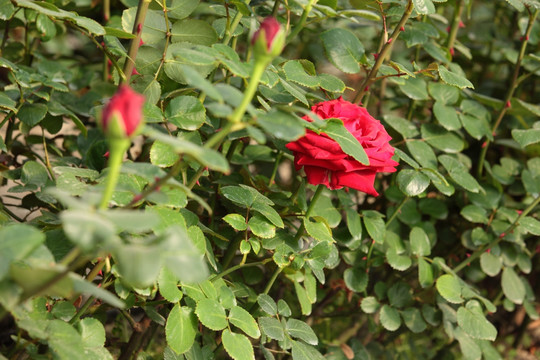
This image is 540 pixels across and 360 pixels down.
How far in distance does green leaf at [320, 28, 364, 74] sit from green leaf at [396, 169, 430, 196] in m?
0.24

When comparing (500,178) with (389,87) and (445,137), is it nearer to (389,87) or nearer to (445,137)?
(445,137)

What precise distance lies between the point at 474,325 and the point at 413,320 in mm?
151

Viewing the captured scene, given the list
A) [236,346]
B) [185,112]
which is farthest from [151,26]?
[236,346]

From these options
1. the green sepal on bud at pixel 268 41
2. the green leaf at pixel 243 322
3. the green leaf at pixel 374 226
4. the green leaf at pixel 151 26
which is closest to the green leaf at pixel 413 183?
the green leaf at pixel 374 226

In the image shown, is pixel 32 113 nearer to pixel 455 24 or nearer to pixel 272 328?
pixel 272 328

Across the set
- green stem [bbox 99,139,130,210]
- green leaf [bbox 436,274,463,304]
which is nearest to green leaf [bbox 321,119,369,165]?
green stem [bbox 99,139,130,210]

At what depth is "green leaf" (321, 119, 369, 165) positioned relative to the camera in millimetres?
791

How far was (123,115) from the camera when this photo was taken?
45 cm

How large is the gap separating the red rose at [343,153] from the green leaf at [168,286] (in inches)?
10.2

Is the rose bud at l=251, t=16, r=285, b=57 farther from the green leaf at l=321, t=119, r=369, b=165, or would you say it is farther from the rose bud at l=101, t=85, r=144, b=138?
the green leaf at l=321, t=119, r=369, b=165

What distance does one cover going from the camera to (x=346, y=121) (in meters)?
0.89

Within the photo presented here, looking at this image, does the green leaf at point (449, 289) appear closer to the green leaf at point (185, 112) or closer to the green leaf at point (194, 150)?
the green leaf at point (185, 112)

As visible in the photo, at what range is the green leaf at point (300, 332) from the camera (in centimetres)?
94

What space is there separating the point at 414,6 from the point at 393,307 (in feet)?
2.29
